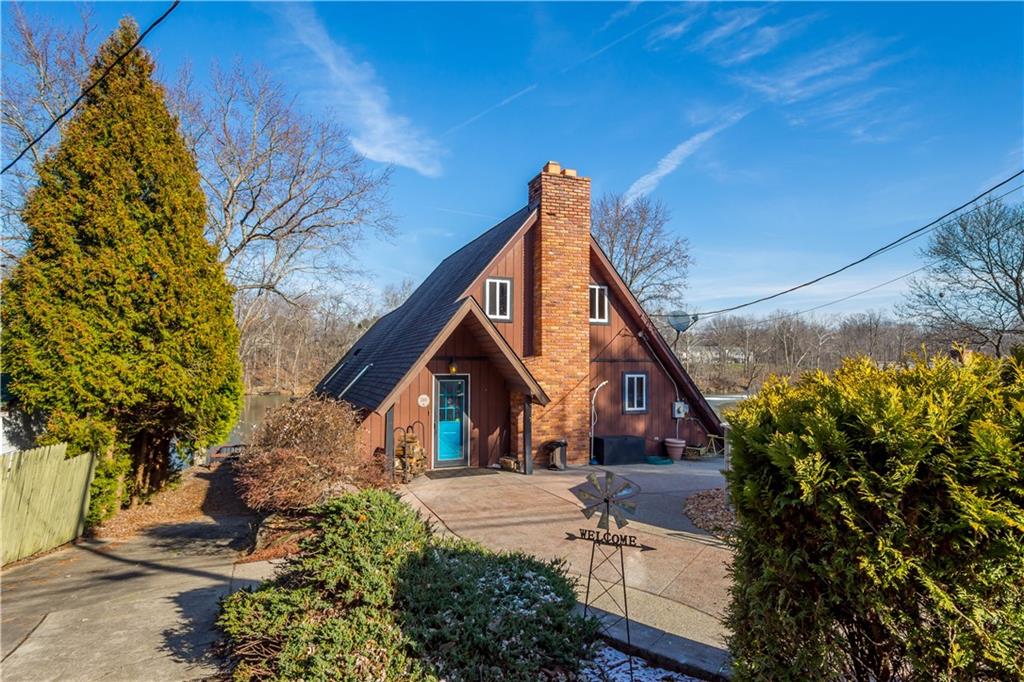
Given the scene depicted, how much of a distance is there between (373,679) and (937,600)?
125 inches

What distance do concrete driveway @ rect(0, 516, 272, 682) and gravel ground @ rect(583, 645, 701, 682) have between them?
307cm

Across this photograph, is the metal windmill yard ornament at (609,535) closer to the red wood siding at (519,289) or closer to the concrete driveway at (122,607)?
the concrete driveway at (122,607)

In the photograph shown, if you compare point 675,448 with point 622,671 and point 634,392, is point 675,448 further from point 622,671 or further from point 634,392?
point 622,671

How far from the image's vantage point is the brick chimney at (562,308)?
41.0 feet

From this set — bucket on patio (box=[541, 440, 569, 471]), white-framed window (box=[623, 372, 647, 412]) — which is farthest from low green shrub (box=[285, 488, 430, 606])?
white-framed window (box=[623, 372, 647, 412])

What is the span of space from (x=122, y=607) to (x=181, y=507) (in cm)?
613

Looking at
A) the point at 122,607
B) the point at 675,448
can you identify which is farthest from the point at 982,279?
the point at 122,607

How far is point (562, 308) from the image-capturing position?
12.6 meters

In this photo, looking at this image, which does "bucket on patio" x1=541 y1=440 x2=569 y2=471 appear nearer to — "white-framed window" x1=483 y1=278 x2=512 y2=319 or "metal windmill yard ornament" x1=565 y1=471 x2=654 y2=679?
"white-framed window" x1=483 y1=278 x2=512 y2=319

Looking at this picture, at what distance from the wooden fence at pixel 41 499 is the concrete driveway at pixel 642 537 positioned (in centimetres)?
551

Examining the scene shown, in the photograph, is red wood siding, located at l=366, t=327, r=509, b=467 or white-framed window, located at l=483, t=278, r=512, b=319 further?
white-framed window, located at l=483, t=278, r=512, b=319

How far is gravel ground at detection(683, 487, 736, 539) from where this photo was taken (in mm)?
7492

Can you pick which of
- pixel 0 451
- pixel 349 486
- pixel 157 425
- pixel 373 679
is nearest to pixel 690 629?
pixel 373 679

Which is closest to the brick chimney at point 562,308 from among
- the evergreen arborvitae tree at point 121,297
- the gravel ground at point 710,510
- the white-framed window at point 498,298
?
the white-framed window at point 498,298
